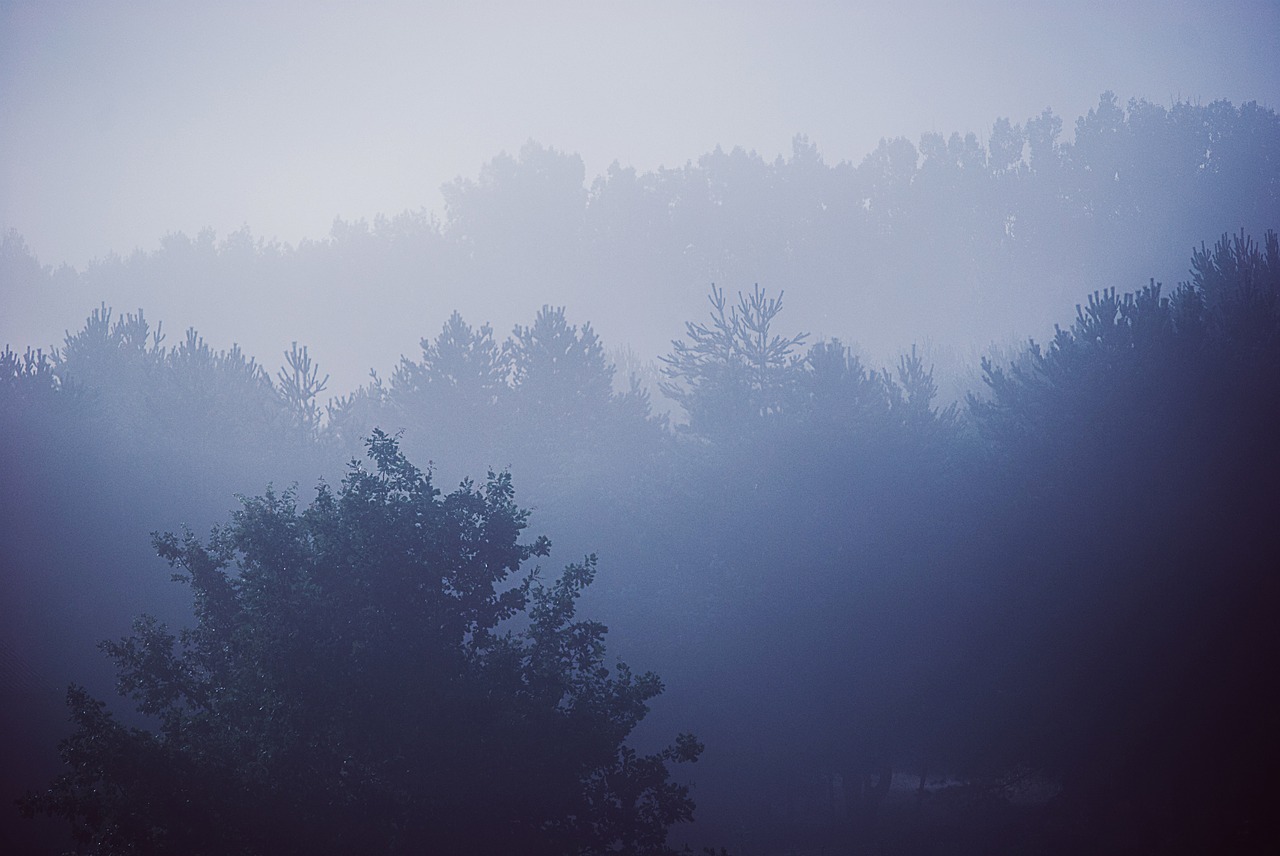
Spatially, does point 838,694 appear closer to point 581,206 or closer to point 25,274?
point 581,206

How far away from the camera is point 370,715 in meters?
10.5

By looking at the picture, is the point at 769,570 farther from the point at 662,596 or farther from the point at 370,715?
the point at 370,715

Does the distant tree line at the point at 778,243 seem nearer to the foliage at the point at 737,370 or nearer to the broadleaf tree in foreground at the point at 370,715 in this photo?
the foliage at the point at 737,370

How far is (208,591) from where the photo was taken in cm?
1300

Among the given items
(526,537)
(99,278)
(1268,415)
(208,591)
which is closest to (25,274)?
(99,278)

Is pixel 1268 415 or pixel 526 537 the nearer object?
pixel 1268 415

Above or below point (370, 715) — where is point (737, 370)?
above

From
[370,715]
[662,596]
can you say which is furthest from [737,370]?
[370,715]

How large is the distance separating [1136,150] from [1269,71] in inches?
2360

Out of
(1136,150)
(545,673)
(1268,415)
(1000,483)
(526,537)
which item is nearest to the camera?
(545,673)

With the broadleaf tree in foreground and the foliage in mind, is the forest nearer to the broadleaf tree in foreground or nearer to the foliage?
the broadleaf tree in foreground

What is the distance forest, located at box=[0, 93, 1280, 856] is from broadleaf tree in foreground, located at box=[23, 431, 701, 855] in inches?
2.3

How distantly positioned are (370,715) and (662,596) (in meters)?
15.7

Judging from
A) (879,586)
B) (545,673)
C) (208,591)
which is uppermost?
(879,586)
